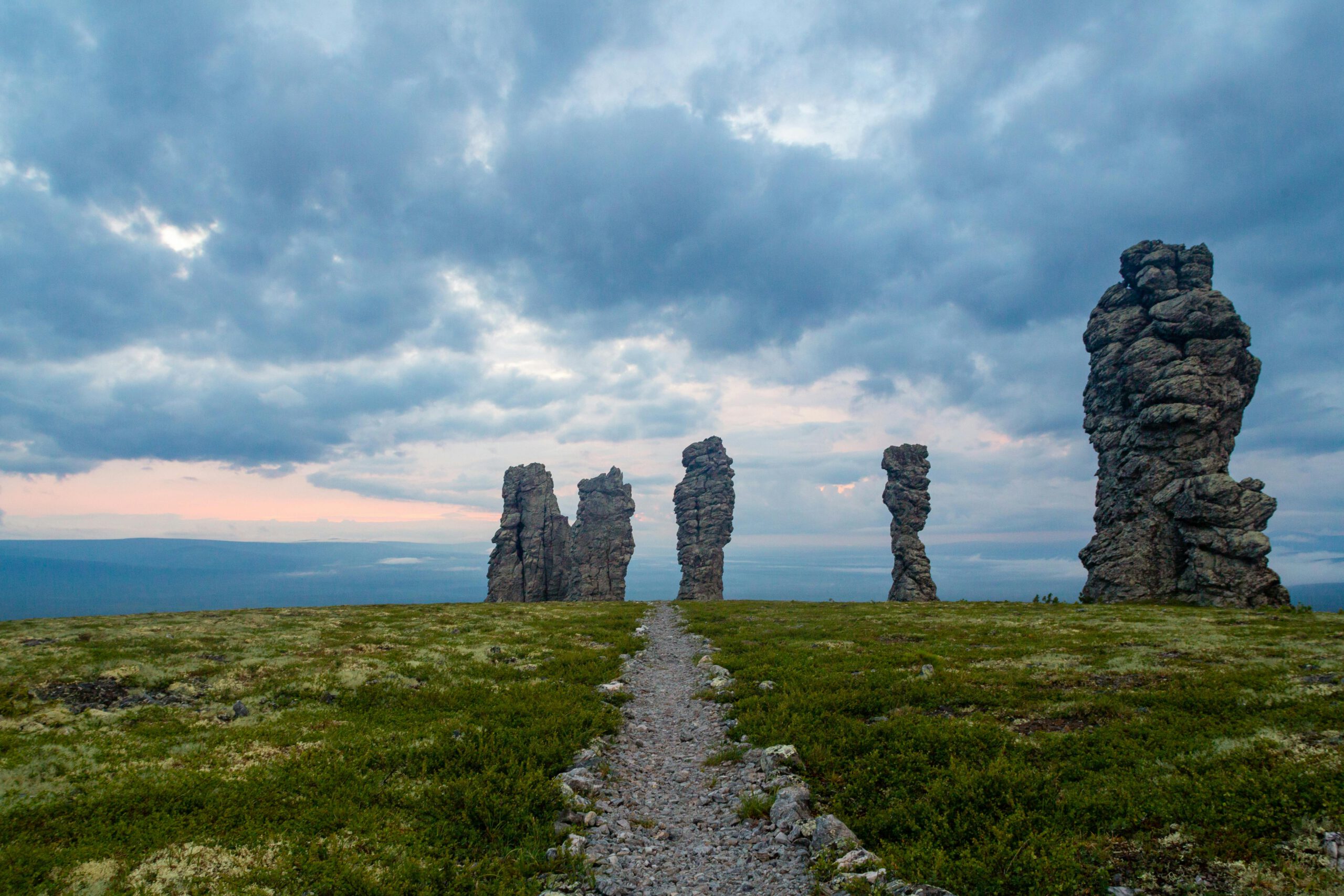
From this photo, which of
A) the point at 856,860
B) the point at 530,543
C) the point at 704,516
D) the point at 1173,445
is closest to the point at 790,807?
the point at 856,860

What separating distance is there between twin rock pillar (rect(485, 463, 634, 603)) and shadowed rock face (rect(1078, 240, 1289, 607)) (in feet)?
254

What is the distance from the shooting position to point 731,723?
19922mm

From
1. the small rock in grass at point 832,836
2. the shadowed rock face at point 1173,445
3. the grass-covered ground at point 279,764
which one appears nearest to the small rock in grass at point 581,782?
the grass-covered ground at point 279,764

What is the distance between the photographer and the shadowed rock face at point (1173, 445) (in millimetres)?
51688

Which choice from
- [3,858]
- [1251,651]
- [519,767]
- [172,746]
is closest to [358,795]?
[519,767]

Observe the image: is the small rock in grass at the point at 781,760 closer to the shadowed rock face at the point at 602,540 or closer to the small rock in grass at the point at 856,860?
the small rock in grass at the point at 856,860

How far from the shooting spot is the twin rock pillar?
111875 millimetres

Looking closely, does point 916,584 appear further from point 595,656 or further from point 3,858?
point 3,858

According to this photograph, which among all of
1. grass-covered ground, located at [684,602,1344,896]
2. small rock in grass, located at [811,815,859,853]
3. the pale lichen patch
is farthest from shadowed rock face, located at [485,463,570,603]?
small rock in grass, located at [811,815,859,853]

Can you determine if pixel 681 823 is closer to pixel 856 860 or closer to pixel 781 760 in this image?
pixel 781 760

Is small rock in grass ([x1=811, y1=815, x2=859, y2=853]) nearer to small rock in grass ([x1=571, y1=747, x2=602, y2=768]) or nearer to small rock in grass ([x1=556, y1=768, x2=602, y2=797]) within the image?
small rock in grass ([x1=556, y1=768, x2=602, y2=797])

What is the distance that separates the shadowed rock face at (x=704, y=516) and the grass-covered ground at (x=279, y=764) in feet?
260

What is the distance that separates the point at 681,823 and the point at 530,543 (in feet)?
350

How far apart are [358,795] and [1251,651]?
31.9m
